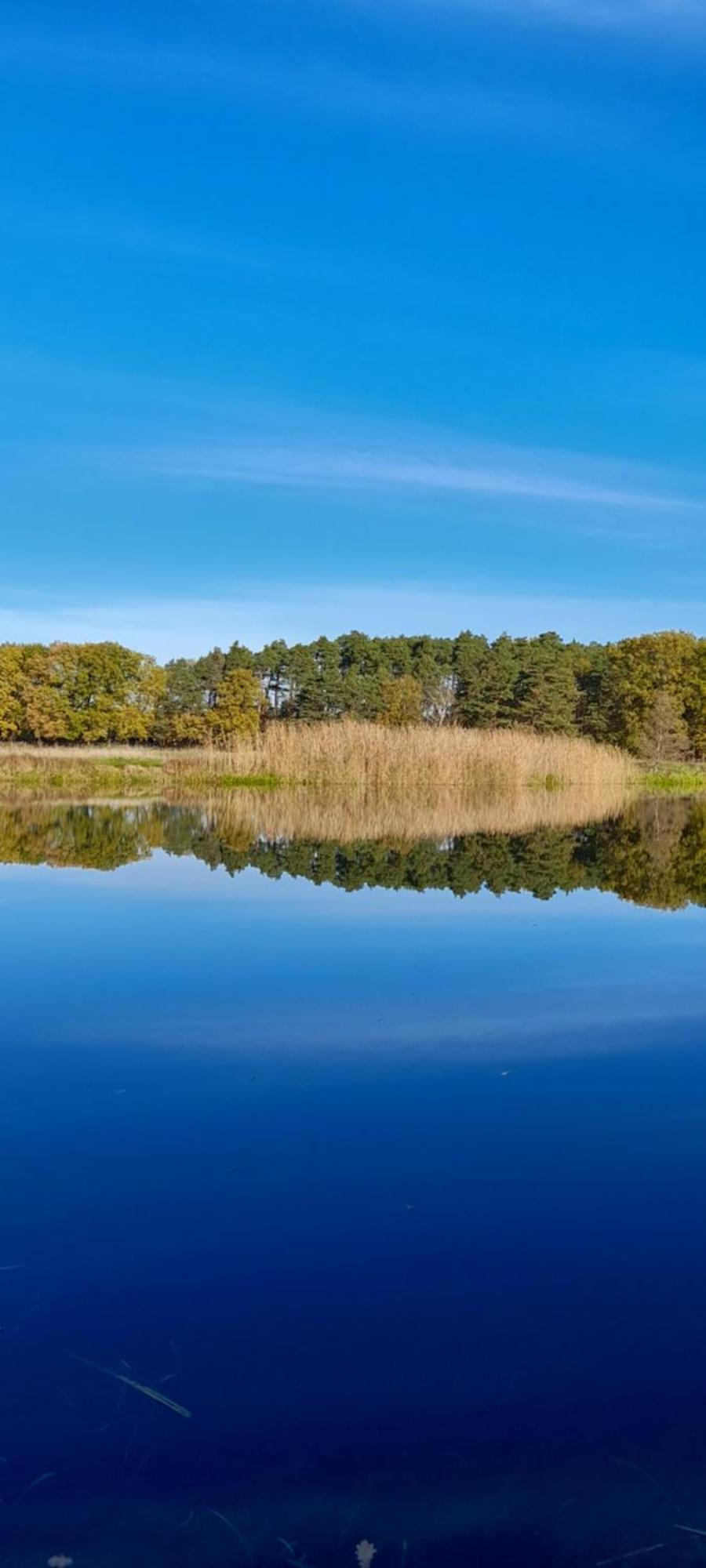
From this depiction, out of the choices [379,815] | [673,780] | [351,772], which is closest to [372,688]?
[673,780]

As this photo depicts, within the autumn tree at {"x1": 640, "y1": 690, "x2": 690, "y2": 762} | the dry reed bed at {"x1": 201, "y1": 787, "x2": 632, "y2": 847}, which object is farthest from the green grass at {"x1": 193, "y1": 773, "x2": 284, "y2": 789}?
the autumn tree at {"x1": 640, "y1": 690, "x2": 690, "y2": 762}

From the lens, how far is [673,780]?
3200 centimetres

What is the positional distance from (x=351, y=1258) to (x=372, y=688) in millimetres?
41732

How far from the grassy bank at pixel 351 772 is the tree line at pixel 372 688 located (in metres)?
12.4

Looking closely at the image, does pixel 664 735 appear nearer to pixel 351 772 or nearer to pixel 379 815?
pixel 351 772

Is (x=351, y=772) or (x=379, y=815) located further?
(x=351, y=772)

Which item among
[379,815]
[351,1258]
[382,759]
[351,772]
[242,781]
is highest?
Result: [382,759]

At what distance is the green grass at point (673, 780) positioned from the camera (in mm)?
29734

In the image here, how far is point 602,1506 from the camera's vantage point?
198 centimetres

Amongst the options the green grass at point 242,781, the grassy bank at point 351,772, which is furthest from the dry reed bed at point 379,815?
the green grass at point 242,781

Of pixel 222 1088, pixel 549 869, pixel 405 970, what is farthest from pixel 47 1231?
pixel 549 869

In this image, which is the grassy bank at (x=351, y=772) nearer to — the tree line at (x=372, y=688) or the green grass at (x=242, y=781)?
the green grass at (x=242, y=781)

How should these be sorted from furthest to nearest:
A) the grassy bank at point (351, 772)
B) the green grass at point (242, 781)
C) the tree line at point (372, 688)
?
the tree line at point (372, 688), the green grass at point (242, 781), the grassy bank at point (351, 772)

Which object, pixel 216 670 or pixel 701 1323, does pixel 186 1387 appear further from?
pixel 216 670
